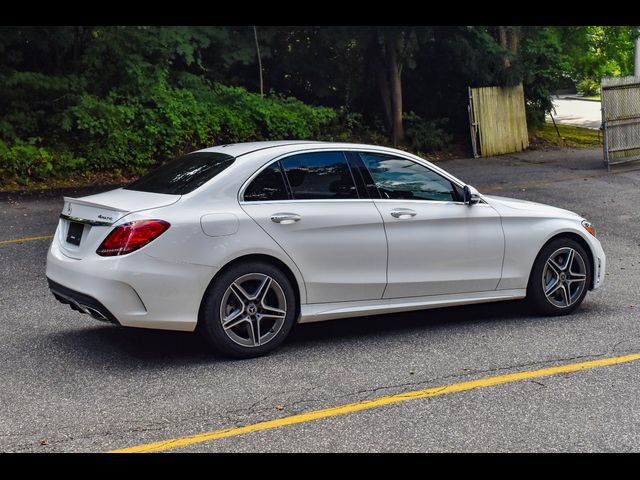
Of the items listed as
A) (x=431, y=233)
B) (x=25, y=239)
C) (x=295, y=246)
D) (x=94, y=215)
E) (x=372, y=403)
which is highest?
(x=94, y=215)

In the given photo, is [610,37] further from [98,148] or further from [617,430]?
[617,430]

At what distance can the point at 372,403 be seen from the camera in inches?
235

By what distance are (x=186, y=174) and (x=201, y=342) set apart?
1.34m

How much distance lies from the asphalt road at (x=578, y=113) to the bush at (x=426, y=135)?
5852 mm

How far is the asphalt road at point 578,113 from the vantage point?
1366 inches

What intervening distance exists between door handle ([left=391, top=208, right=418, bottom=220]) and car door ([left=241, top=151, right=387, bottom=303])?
16cm

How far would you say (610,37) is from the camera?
2938 centimetres

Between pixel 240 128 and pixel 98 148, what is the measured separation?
3545 mm

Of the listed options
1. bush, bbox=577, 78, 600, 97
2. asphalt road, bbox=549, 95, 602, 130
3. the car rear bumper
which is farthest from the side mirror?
bush, bbox=577, 78, 600, 97

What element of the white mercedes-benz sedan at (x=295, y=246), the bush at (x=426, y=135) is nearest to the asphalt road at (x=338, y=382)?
the white mercedes-benz sedan at (x=295, y=246)

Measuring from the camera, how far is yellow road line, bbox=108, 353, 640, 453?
5.23 meters

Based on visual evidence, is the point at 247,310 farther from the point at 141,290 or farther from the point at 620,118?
the point at 620,118

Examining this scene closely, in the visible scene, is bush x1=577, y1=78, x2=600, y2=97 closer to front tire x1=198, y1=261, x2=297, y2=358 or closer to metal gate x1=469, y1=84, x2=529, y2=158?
metal gate x1=469, y1=84, x2=529, y2=158

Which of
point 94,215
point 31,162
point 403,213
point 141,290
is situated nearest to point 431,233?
point 403,213
